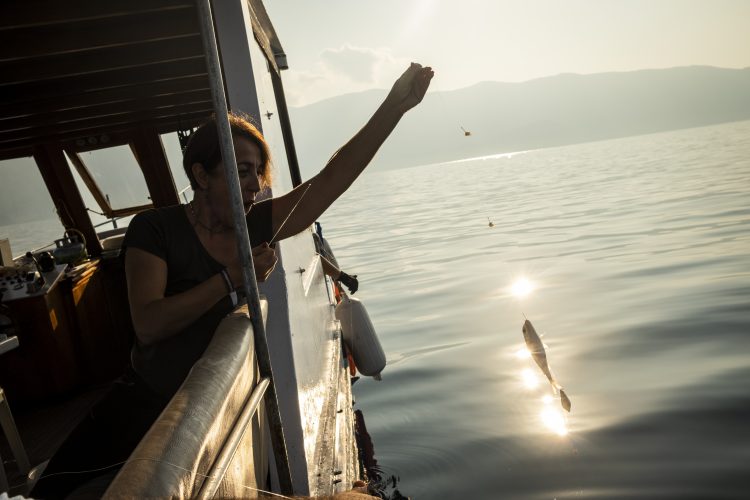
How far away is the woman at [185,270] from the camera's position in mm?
2207

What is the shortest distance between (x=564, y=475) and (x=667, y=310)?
508 cm

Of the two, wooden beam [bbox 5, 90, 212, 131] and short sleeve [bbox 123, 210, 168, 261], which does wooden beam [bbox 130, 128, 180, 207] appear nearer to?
wooden beam [bbox 5, 90, 212, 131]

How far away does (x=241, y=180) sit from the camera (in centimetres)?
247

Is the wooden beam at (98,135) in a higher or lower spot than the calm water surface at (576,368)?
higher

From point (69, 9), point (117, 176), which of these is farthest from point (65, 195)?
point (69, 9)

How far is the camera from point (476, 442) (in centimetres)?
634

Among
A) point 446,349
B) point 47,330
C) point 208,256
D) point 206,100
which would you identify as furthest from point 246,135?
point 446,349

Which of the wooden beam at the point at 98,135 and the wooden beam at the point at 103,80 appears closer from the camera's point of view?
the wooden beam at the point at 103,80

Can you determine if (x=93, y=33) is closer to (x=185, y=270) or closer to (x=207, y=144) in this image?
(x=207, y=144)

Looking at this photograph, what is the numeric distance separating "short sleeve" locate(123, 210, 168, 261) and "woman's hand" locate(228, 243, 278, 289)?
35cm

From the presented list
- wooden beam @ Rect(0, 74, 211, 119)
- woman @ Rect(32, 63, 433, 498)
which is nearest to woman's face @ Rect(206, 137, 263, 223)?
woman @ Rect(32, 63, 433, 498)

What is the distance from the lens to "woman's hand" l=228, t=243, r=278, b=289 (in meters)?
2.10

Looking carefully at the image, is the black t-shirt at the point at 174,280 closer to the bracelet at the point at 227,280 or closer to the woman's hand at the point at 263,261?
the bracelet at the point at 227,280

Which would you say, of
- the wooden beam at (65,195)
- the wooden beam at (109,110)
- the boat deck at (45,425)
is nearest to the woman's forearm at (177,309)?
the boat deck at (45,425)
